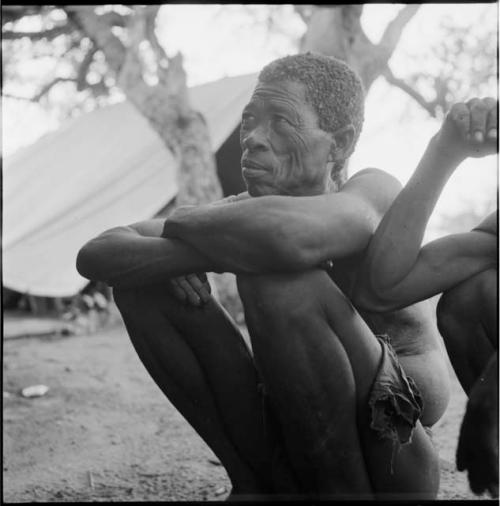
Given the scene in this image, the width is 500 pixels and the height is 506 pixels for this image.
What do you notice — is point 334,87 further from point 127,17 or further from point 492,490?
point 127,17

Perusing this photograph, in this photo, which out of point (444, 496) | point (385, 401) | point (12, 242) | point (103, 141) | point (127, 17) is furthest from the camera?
point (103, 141)

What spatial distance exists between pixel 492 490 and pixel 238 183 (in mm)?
4782

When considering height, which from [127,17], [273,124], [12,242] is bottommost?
[12,242]

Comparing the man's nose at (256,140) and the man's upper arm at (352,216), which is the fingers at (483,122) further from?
the man's nose at (256,140)

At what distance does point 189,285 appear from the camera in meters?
1.62

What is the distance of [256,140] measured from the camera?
5.21 ft

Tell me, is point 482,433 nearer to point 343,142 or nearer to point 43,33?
point 343,142

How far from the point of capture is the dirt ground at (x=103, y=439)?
2.42 metres

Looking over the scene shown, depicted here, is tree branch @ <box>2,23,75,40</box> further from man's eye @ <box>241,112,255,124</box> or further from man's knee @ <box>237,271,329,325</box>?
man's knee @ <box>237,271,329,325</box>

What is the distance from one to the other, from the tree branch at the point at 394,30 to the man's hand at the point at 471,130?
132 inches

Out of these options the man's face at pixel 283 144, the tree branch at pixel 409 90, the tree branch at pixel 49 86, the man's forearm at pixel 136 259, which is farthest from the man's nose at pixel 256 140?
the tree branch at pixel 49 86

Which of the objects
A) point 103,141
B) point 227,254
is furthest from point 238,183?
point 227,254

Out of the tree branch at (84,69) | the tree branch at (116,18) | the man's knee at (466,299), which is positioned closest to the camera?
the man's knee at (466,299)

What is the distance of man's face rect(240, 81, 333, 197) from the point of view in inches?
62.2
